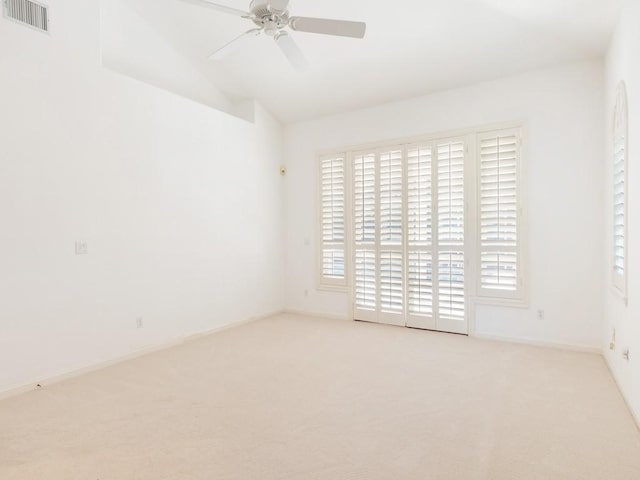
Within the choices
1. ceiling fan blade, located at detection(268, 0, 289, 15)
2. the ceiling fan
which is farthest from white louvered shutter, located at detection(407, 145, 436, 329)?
ceiling fan blade, located at detection(268, 0, 289, 15)

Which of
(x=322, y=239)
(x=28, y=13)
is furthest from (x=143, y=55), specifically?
(x=322, y=239)

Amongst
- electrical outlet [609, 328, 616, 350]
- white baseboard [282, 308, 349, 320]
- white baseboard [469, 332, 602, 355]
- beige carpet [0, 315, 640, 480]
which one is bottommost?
beige carpet [0, 315, 640, 480]

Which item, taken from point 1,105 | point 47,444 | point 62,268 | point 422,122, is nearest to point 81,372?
point 62,268

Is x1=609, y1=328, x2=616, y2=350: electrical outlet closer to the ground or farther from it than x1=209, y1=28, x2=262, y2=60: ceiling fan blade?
closer to the ground

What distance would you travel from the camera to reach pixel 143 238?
161 inches

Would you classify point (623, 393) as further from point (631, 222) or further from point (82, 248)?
point (82, 248)

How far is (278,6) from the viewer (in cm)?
253

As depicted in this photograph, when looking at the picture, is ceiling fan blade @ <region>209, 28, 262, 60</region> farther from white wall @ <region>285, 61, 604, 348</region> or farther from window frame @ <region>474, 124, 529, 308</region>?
window frame @ <region>474, 124, 529, 308</region>

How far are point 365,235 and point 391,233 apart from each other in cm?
40

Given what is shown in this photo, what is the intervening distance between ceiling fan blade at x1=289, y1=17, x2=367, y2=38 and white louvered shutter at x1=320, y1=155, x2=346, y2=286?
2839 mm

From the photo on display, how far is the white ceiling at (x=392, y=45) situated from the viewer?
11.3 feet

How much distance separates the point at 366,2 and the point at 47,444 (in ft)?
13.7

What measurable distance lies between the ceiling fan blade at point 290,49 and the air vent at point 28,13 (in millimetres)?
2042

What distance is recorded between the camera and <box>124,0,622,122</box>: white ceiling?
3457 millimetres
